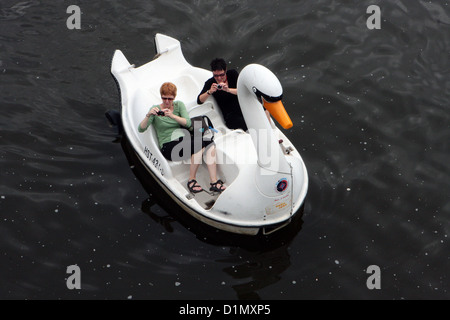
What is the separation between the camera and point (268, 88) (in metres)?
7.00

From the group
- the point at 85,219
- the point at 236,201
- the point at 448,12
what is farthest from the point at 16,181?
the point at 448,12

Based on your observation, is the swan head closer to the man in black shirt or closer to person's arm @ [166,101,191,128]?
the man in black shirt

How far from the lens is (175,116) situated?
812 centimetres

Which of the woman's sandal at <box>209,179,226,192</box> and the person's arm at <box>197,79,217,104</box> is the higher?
the person's arm at <box>197,79,217,104</box>

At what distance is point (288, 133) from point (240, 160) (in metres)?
1.90

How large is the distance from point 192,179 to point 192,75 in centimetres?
189

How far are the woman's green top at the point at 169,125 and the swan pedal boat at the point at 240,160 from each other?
0.14 metres

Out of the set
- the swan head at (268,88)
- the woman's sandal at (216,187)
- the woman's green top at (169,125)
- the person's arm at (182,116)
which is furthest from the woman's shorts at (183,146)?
the swan head at (268,88)

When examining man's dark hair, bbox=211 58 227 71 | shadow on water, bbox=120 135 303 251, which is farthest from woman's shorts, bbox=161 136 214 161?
man's dark hair, bbox=211 58 227 71

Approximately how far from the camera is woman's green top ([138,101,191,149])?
8.22 meters

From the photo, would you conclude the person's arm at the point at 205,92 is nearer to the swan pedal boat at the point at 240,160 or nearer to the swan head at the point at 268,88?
the swan pedal boat at the point at 240,160

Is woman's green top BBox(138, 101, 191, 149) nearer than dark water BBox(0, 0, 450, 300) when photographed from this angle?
No

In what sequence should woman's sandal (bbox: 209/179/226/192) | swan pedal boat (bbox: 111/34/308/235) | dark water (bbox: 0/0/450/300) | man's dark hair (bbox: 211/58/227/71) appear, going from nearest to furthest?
swan pedal boat (bbox: 111/34/308/235)
dark water (bbox: 0/0/450/300)
woman's sandal (bbox: 209/179/226/192)
man's dark hair (bbox: 211/58/227/71)

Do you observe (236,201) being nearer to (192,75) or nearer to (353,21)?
(192,75)
